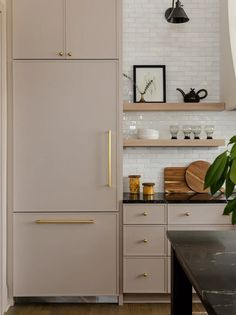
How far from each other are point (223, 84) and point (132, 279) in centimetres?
196

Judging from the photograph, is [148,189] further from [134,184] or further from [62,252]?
[62,252]

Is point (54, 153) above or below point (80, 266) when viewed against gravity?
above

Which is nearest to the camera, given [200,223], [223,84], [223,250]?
[223,250]

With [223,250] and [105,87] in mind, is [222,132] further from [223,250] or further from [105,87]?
[223,250]

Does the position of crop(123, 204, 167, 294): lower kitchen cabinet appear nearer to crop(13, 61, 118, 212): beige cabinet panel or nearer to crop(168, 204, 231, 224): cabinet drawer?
crop(168, 204, 231, 224): cabinet drawer

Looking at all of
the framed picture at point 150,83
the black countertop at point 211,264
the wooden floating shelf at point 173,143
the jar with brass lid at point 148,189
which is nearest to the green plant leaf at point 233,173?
the black countertop at point 211,264

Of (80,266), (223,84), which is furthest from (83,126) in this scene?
(223,84)

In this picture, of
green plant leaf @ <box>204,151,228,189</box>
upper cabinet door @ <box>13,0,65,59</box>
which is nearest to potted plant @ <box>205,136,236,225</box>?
green plant leaf @ <box>204,151,228,189</box>

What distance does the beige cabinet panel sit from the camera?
3.73 metres

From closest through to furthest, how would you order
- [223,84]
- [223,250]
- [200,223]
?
[223,250], [200,223], [223,84]

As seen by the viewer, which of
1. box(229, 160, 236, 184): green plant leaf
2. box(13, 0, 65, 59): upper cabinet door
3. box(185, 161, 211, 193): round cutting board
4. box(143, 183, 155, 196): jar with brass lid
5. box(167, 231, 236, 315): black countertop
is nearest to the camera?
box(229, 160, 236, 184): green plant leaf

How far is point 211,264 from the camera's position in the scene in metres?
1.59

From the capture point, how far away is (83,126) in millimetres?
A: 3734

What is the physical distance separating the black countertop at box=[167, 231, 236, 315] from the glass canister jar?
6.31 feet
